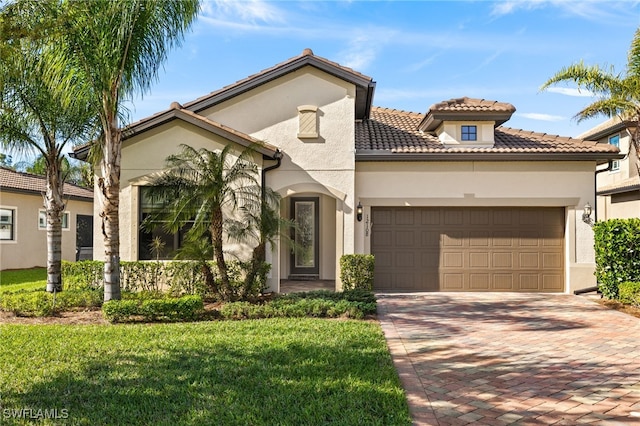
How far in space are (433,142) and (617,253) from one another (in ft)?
19.6

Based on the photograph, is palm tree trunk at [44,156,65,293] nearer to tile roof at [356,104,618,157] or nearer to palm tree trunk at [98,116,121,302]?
palm tree trunk at [98,116,121,302]

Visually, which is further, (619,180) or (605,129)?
→ (619,180)

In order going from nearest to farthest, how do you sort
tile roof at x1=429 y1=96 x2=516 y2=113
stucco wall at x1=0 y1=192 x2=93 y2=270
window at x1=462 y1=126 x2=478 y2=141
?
tile roof at x1=429 y1=96 x2=516 y2=113, window at x1=462 y1=126 x2=478 y2=141, stucco wall at x1=0 y1=192 x2=93 y2=270

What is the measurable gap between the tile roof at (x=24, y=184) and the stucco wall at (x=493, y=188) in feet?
49.2

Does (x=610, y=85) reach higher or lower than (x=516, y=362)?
higher

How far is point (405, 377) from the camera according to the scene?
6035 millimetres

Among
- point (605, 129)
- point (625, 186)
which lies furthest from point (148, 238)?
point (605, 129)

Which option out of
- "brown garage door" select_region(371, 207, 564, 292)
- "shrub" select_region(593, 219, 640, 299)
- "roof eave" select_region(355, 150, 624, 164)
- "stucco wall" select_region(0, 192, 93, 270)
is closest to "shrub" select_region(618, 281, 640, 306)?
"shrub" select_region(593, 219, 640, 299)

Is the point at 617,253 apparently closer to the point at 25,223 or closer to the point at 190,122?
the point at 190,122

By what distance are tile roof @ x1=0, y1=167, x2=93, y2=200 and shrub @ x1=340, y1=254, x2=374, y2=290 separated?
49.0ft

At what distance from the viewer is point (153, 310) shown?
31.1ft

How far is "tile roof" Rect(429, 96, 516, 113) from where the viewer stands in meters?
14.2

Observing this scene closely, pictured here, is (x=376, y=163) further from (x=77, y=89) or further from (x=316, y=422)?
(x=316, y=422)

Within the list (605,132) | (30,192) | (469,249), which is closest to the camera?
(469,249)
